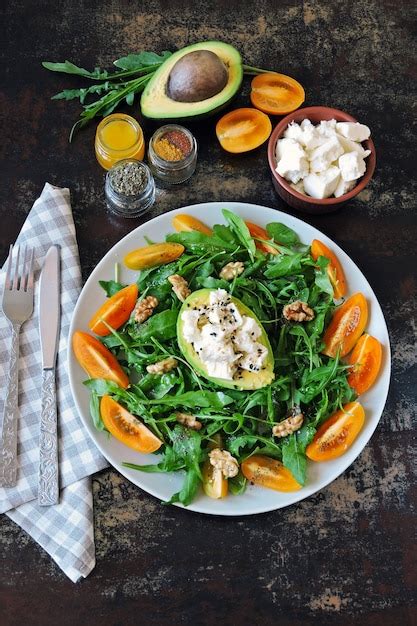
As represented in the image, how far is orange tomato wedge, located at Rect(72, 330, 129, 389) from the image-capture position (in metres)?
1.84

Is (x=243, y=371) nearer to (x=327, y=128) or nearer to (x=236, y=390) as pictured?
(x=236, y=390)

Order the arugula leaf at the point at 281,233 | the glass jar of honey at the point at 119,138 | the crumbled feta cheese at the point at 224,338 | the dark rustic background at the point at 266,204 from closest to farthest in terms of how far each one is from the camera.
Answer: the crumbled feta cheese at the point at 224,338, the dark rustic background at the point at 266,204, the arugula leaf at the point at 281,233, the glass jar of honey at the point at 119,138

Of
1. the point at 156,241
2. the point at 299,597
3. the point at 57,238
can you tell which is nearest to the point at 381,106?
the point at 156,241

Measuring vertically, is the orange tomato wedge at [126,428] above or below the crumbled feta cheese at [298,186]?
below

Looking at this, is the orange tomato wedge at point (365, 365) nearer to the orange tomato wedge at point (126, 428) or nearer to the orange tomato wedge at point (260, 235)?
the orange tomato wedge at point (260, 235)

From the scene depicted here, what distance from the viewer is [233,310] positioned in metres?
1.78

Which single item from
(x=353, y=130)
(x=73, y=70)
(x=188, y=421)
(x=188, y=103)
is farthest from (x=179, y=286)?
(x=73, y=70)

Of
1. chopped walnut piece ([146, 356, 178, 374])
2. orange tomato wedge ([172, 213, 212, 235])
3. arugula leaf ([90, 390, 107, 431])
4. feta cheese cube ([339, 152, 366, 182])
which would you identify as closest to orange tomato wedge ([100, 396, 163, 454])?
arugula leaf ([90, 390, 107, 431])

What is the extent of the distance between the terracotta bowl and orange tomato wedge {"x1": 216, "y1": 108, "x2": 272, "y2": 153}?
10 cm

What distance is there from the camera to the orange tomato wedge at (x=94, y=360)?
184 centimetres

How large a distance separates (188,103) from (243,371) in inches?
29.7

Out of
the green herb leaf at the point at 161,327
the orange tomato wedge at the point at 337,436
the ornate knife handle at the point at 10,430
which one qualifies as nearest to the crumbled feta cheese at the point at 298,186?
the green herb leaf at the point at 161,327

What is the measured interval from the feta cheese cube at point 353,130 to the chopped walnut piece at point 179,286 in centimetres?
59

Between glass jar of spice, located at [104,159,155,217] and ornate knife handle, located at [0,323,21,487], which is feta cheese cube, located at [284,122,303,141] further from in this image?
ornate knife handle, located at [0,323,21,487]
